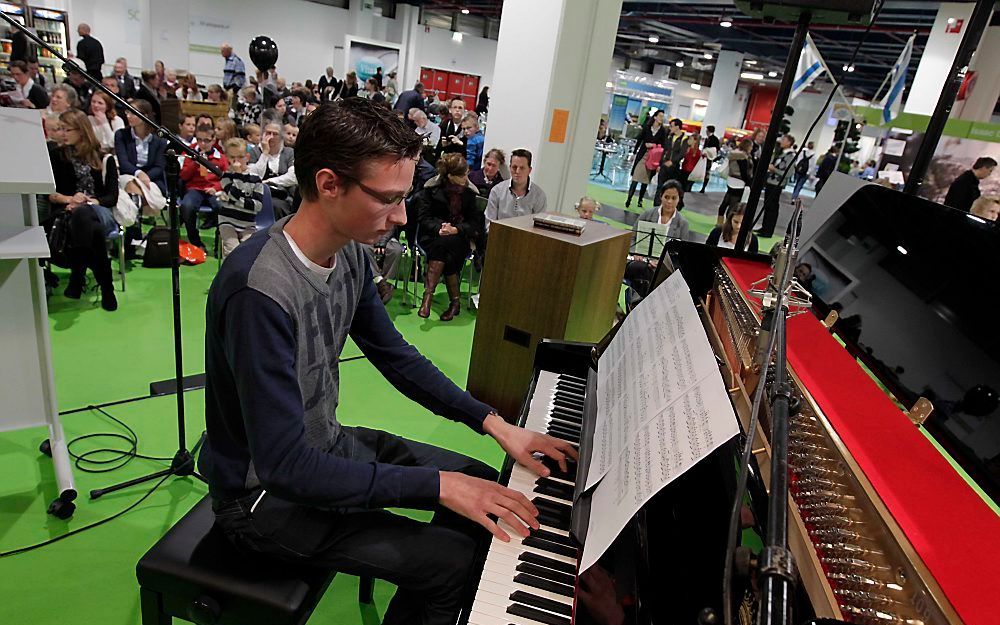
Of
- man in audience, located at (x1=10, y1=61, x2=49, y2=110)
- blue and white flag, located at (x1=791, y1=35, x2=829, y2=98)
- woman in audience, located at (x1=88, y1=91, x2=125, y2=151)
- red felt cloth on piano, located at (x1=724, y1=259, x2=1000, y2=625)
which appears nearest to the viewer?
red felt cloth on piano, located at (x1=724, y1=259, x2=1000, y2=625)

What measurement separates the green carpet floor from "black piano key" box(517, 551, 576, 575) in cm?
117

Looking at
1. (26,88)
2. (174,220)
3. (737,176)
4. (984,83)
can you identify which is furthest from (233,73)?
(984,83)

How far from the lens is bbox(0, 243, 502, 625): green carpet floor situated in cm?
225

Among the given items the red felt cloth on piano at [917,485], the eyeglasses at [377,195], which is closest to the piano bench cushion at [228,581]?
the eyeglasses at [377,195]

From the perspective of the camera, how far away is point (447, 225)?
5500 mm

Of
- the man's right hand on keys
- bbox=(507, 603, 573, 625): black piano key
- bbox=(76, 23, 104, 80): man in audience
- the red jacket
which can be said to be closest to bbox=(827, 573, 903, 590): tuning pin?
bbox=(507, 603, 573, 625): black piano key

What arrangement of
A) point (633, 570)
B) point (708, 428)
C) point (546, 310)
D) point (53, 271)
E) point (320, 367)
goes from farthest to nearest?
point (53, 271)
point (546, 310)
point (320, 367)
point (633, 570)
point (708, 428)

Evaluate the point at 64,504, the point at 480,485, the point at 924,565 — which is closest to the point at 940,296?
the point at 924,565

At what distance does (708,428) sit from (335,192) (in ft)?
3.32

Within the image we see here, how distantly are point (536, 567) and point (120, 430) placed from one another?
8.99 ft

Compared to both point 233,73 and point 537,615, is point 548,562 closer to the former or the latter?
point 537,615

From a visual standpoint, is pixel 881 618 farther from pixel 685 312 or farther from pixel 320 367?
pixel 320 367

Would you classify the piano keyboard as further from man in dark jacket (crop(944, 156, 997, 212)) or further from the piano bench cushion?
man in dark jacket (crop(944, 156, 997, 212))

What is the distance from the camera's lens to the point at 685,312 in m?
1.61
